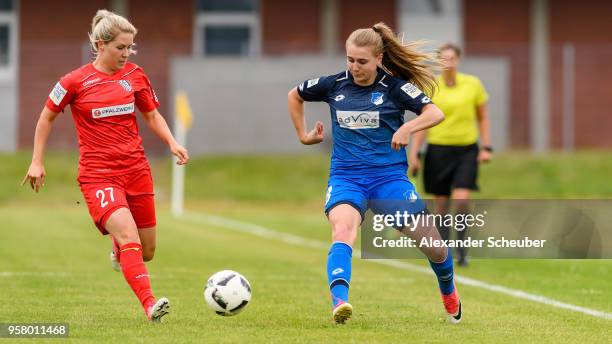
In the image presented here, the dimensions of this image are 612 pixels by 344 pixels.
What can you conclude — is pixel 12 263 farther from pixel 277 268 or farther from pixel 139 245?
pixel 139 245

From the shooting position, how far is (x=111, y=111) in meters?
8.85

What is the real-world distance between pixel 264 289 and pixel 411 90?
306cm

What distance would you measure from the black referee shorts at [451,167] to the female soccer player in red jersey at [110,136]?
19.1 ft

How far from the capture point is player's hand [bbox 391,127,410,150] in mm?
8328

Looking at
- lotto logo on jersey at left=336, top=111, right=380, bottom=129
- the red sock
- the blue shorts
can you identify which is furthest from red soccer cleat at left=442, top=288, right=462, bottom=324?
the red sock

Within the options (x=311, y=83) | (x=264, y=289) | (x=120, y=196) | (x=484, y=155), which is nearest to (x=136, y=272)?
(x=120, y=196)

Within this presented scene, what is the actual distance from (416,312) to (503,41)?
82.2 ft

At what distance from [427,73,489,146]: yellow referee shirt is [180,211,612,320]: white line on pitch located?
145 cm

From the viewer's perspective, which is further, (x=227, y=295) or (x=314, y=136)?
(x=314, y=136)

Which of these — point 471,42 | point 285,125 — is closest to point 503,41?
point 471,42

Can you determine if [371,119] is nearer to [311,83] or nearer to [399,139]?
[399,139]

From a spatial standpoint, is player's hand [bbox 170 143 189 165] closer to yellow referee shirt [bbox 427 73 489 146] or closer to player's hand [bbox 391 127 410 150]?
player's hand [bbox 391 127 410 150]

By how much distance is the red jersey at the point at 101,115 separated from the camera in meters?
8.80

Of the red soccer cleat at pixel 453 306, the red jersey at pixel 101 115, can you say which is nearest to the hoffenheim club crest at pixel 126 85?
the red jersey at pixel 101 115
